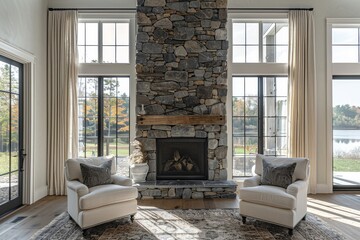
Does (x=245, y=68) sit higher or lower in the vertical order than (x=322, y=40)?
lower

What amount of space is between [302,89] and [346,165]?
206 centimetres

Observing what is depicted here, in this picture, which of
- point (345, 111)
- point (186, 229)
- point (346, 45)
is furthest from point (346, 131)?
point (186, 229)

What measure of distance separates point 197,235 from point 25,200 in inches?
132

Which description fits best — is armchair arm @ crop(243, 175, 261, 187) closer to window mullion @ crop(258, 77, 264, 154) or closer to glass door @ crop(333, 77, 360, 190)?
window mullion @ crop(258, 77, 264, 154)

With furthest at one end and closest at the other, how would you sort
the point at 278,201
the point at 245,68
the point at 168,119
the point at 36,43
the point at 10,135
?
the point at 245,68 < the point at 168,119 < the point at 36,43 < the point at 10,135 < the point at 278,201

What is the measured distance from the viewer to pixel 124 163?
5949mm

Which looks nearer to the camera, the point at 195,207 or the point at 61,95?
the point at 195,207

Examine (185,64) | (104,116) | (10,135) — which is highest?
(185,64)

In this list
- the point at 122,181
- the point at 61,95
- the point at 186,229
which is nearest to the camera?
the point at 186,229

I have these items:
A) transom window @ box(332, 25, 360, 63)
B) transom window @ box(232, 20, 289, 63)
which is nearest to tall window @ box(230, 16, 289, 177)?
transom window @ box(232, 20, 289, 63)

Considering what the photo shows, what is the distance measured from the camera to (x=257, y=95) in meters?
5.95

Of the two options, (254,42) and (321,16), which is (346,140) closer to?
(321,16)

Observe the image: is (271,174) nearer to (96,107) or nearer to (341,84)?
(341,84)

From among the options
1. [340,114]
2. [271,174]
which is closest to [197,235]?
[271,174]
